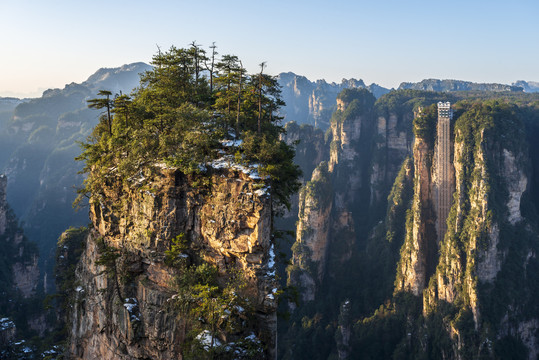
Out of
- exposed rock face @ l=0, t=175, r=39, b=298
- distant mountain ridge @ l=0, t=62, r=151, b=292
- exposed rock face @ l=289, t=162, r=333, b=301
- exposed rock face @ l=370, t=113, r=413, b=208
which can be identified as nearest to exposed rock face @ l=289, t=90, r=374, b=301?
exposed rock face @ l=289, t=162, r=333, b=301

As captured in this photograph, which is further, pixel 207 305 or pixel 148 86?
pixel 148 86

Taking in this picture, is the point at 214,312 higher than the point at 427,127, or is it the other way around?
the point at 427,127

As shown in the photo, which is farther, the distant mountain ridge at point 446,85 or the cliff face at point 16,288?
the distant mountain ridge at point 446,85

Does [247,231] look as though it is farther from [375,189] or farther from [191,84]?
[375,189]

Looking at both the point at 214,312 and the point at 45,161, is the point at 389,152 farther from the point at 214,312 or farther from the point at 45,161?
the point at 45,161

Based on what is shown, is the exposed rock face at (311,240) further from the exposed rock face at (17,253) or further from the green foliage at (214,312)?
the green foliage at (214,312)

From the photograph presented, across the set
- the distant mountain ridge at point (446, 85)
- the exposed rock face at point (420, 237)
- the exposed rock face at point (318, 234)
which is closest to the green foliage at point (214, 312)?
the exposed rock face at point (420, 237)

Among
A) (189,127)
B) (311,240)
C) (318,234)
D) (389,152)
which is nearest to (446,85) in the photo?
(389,152)

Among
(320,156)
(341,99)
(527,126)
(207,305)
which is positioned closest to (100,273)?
(207,305)
